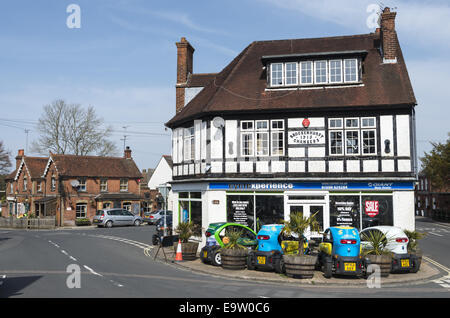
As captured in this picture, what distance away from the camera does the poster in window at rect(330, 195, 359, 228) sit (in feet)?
62.1

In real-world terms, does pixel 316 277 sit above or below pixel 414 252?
below

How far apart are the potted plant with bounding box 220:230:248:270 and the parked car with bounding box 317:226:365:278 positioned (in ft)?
9.61

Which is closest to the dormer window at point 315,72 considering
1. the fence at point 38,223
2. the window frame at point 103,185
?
the fence at point 38,223

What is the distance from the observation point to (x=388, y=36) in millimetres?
20766

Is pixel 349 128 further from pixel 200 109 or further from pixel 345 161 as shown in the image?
pixel 200 109

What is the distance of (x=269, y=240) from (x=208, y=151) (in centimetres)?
710

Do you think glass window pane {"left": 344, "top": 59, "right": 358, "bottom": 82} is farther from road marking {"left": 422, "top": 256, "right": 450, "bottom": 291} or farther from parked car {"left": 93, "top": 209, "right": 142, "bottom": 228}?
parked car {"left": 93, "top": 209, "right": 142, "bottom": 228}

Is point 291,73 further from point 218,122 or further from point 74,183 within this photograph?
point 74,183

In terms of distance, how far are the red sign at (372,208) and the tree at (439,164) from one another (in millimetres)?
30608

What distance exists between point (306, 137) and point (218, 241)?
22.2 ft

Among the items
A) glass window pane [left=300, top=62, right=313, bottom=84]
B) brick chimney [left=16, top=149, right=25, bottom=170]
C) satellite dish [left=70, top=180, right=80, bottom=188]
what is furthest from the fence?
glass window pane [left=300, top=62, right=313, bottom=84]

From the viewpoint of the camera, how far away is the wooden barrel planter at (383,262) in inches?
539

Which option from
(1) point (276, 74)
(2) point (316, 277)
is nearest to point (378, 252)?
(2) point (316, 277)
